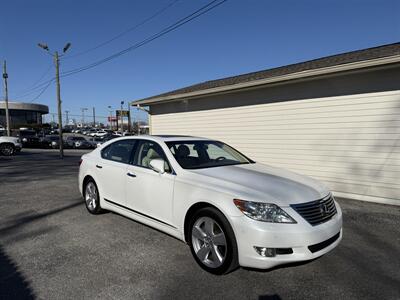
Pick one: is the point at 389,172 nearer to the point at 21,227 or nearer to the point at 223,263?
the point at 223,263

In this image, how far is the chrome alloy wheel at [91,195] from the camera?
5.97 metres

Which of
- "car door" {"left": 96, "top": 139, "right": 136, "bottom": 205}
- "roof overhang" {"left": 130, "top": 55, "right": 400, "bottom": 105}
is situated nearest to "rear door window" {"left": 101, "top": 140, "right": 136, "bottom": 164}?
"car door" {"left": 96, "top": 139, "right": 136, "bottom": 205}

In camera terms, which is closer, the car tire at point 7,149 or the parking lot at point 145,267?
the parking lot at point 145,267

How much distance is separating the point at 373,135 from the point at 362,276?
4.52 metres

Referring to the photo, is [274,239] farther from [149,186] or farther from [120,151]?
[120,151]

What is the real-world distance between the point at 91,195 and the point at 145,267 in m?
2.61

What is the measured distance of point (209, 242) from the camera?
12.2 feet

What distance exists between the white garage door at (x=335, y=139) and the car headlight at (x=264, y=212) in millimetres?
5015

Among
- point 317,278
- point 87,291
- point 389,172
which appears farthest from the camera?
point 389,172

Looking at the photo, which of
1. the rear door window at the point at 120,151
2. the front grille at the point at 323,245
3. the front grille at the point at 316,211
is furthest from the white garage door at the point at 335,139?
the rear door window at the point at 120,151

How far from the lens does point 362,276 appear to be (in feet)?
12.2

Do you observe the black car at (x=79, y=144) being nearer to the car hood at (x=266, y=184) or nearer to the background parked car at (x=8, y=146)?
the background parked car at (x=8, y=146)

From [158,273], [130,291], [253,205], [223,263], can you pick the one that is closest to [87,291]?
[130,291]

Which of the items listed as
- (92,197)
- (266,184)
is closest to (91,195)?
(92,197)
